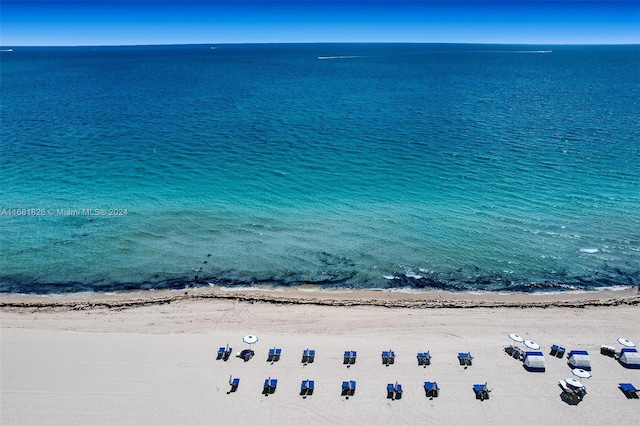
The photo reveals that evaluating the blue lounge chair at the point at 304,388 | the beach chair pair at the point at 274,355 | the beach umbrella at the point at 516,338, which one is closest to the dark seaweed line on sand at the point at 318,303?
the beach umbrella at the point at 516,338

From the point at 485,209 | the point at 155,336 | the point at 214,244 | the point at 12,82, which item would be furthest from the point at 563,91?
the point at 12,82

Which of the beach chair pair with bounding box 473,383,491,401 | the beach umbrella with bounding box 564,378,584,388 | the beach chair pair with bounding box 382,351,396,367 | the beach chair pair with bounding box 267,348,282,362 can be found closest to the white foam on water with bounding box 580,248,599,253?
the beach umbrella with bounding box 564,378,584,388

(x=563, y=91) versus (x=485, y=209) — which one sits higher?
(x=563, y=91)

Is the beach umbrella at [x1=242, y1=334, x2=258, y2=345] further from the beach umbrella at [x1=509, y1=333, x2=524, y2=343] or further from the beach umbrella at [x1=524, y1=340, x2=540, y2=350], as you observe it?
the beach umbrella at [x1=524, y1=340, x2=540, y2=350]

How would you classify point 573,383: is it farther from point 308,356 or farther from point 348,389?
point 308,356

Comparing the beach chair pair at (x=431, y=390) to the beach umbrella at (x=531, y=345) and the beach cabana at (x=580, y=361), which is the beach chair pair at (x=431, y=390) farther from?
the beach cabana at (x=580, y=361)

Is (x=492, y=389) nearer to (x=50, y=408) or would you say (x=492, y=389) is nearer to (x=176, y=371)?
(x=176, y=371)
